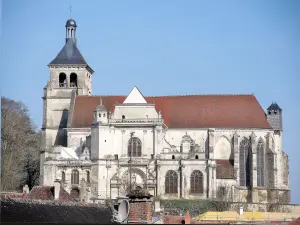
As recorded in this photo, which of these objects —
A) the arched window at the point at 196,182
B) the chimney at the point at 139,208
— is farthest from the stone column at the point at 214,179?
the chimney at the point at 139,208

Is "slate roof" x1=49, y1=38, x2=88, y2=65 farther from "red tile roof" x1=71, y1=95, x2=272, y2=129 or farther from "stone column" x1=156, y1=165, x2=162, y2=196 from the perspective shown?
"stone column" x1=156, y1=165, x2=162, y2=196

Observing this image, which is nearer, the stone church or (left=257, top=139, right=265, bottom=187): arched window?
the stone church

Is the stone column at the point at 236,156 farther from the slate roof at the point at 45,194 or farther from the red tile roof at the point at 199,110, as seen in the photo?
the slate roof at the point at 45,194

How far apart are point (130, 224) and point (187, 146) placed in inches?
2143

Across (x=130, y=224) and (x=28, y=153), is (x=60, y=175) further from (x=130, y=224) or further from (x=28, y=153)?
(x=130, y=224)

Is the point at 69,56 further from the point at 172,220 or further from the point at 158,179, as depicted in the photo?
the point at 172,220

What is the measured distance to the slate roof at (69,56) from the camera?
8938 cm

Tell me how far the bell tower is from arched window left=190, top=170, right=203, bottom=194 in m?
14.8

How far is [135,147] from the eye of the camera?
77375 millimetres

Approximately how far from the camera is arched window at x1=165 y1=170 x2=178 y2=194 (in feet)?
249

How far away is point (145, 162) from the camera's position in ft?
250

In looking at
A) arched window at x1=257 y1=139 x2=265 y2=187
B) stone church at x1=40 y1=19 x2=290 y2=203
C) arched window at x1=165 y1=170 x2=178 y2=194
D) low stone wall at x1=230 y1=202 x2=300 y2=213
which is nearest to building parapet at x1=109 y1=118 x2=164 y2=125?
stone church at x1=40 y1=19 x2=290 y2=203

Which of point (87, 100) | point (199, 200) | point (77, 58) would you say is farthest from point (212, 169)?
point (77, 58)

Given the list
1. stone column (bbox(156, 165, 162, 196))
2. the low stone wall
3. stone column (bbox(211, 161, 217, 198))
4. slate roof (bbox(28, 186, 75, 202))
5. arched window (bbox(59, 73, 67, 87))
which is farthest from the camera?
arched window (bbox(59, 73, 67, 87))
